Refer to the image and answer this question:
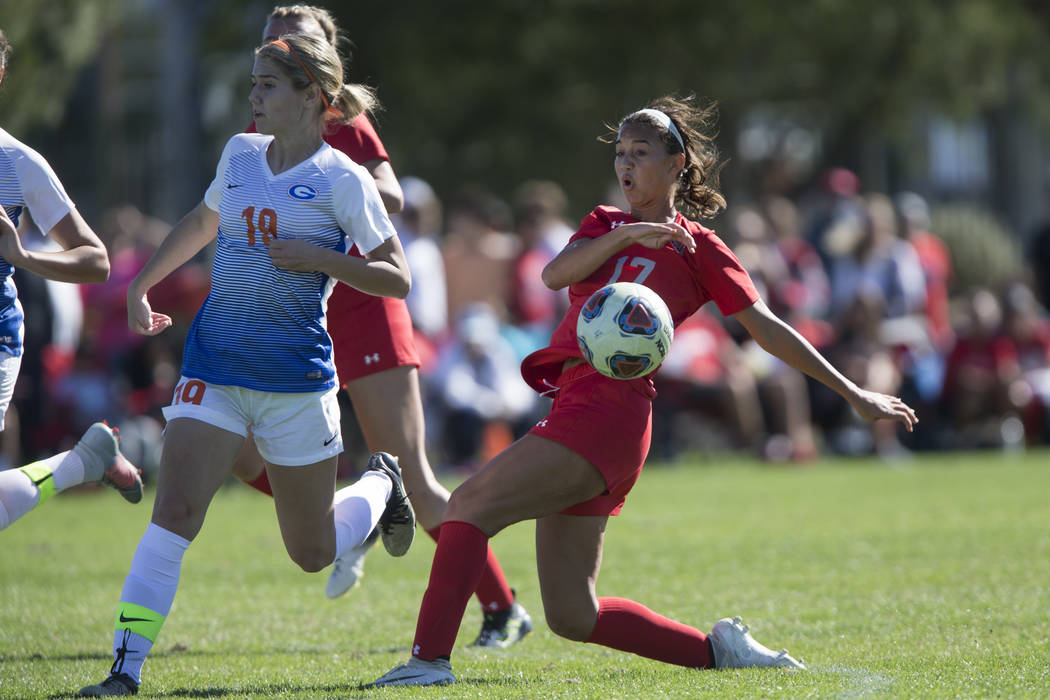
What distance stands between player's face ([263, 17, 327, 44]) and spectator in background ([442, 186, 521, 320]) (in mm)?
8248

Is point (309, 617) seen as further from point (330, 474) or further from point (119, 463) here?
point (330, 474)

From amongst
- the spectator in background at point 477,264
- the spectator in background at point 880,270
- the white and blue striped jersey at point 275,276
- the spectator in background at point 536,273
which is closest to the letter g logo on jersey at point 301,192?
the white and blue striped jersey at point 275,276

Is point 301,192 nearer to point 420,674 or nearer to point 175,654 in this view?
point 420,674

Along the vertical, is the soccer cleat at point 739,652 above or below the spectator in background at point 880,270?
below

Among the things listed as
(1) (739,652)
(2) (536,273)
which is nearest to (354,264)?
(1) (739,652)

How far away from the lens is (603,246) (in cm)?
466

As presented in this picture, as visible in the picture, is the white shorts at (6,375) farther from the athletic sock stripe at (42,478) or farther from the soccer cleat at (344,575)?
the soccer cleat at (344,575)

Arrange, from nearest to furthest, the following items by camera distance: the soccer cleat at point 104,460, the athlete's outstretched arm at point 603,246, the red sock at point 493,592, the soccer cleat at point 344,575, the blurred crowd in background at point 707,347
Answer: the athlete's outstretched arm at point 603,246 < the soccer cleat at point 104,460 < the red sock at point 493,592 < the soccer cleat at point 344,575 < the blurred crowd in background at point 707,347

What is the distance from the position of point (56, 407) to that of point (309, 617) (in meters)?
7.18

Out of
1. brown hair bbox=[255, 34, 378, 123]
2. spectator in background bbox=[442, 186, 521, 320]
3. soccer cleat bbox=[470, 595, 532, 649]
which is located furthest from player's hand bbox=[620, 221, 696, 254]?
spectator in background bbox=[442, 186, 521, 320]

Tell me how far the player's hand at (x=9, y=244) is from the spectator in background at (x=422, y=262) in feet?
26.1

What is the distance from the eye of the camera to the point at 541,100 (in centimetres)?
2295

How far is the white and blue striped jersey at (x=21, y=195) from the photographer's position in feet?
16.0

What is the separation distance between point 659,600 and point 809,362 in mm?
2155
